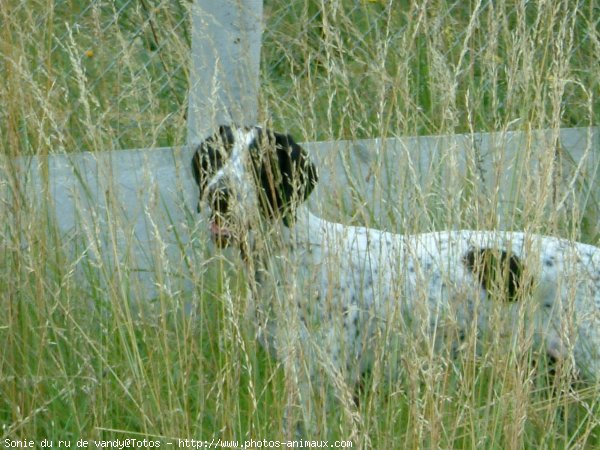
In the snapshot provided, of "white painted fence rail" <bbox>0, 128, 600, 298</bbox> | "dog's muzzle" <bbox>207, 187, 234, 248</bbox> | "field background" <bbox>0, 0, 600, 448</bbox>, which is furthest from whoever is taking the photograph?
"dog's muzzle" <bbox>207, 187, 234, 248</bbox>

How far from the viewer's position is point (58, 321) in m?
2.57

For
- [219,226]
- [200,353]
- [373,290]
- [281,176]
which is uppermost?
[281,176]

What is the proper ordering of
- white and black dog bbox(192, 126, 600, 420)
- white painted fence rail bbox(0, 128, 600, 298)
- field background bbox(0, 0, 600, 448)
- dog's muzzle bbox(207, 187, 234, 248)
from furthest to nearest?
dog's muzzle bbox(207, 187, 234, 248) → white painted fence rail bbox(0, 128, 600, 298) → field background bbox(0, 0, 600, 448) → white and black dog bbox(192, 126, 600, 420)

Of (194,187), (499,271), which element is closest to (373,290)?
(499,271)

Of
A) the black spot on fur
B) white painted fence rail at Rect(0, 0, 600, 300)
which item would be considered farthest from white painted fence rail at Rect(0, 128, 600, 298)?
the black spot on fur

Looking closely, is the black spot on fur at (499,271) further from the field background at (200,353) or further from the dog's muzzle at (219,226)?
the dog's muzzle at (219,226)

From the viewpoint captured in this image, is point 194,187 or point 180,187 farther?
point 194,187

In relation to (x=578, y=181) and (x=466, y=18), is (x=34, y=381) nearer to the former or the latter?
(x=578, y=181)

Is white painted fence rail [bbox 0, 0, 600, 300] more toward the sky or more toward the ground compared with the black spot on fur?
more toward the sky

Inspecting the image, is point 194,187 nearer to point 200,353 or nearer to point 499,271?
point 200,353

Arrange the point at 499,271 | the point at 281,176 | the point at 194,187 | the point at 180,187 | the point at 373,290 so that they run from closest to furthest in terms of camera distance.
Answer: the point at 499,271
the point at 373,290
the point at 180,187
the point at 281,176
the point at 194,187

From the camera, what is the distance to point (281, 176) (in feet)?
8.27

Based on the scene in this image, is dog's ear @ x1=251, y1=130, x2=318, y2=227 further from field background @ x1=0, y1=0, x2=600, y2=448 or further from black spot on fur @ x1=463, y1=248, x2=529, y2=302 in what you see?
black spot on fur @ x1=463, y1=248, x2=529, y2=302

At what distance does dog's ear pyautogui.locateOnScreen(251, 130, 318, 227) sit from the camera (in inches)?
88.2
